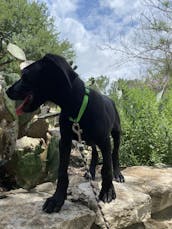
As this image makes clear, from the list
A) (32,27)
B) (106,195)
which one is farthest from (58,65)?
(32,27)

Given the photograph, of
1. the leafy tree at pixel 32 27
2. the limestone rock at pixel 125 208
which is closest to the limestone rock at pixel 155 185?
the limestone rock at pixel 125 208

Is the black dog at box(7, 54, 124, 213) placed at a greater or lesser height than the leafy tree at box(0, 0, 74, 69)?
lesser

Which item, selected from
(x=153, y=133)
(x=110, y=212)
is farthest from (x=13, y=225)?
(x=153, y=133)

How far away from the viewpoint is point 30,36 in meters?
22.2

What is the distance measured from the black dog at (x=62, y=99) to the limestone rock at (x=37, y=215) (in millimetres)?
77

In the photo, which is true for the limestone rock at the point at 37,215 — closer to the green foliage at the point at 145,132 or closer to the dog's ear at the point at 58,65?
the dog's ear at the point at 58,65

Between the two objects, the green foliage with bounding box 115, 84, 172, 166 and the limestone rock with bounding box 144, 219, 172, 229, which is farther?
the green foliage with bounding box 115, 84, 172, 166

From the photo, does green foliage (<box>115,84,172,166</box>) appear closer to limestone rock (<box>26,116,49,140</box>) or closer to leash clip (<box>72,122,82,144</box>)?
limestone rock (<box>26,116,49,140</box>)

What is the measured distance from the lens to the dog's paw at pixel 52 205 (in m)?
2.68

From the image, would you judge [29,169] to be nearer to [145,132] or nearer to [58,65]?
[58,65]

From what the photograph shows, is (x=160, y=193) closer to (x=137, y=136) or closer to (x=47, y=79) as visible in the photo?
(x=137, y=136)

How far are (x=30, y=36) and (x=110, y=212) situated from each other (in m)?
20.0

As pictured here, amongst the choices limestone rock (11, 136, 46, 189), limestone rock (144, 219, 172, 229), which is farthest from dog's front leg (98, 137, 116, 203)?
limestone rock (11, 136, 46, 189)

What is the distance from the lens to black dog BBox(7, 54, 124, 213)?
8.25 feet
